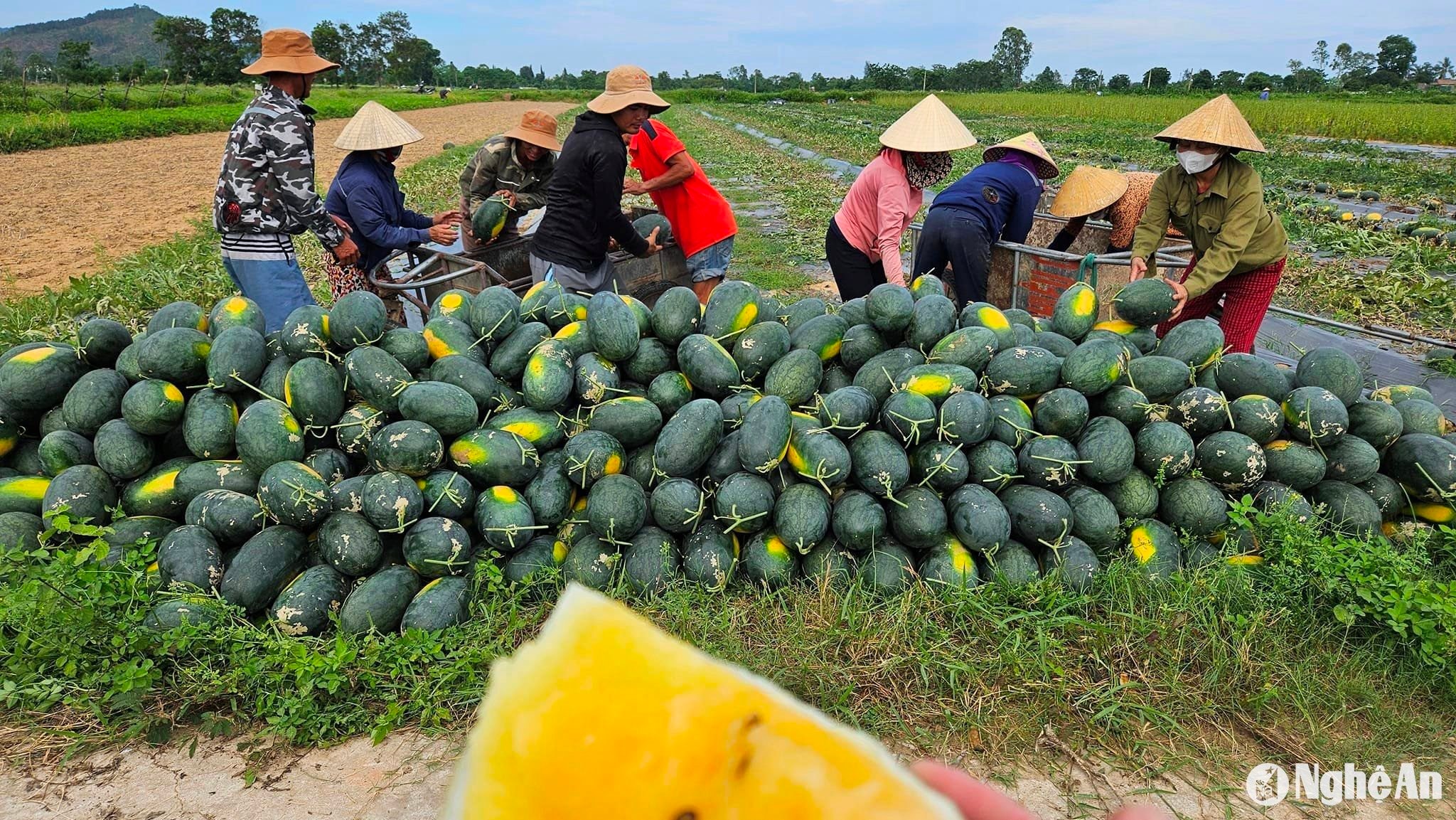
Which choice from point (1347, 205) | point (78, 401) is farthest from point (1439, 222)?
point (78, 401)

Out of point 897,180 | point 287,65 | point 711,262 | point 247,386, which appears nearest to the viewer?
point 247,386

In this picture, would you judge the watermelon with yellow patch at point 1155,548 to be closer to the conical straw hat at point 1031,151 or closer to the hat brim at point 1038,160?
the conical straw hat at point 1031,151

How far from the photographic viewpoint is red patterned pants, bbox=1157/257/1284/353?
4.87 meters

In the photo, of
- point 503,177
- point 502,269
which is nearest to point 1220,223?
point 502,269

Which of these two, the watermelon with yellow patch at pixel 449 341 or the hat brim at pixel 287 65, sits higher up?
Result: the hat brim at pixel 287 65

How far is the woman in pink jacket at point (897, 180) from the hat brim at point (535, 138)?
259 cm

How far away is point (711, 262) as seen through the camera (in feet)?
20.5

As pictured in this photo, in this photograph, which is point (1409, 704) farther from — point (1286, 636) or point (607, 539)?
point (607, 539)

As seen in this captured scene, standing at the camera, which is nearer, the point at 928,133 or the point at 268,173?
the point at 268,173

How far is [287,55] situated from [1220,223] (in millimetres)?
6199

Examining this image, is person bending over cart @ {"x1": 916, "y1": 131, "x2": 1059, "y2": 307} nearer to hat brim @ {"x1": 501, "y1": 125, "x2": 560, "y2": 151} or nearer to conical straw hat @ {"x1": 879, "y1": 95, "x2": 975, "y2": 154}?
conical straw hat @ {"x1": 879, "y1": 95, "x2": 975, "y2": 154}

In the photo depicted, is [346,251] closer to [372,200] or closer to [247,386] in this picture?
[372,200]

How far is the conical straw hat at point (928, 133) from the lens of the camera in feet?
16.5

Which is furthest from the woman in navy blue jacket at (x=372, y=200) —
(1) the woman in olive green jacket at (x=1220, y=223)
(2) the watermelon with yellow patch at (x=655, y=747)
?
(2) the watermelon with yellow patch at (x=655, y=747)
